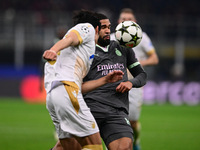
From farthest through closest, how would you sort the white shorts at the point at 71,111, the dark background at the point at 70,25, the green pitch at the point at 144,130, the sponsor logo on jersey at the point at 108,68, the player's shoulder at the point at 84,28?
the dark background at the point at 70,25 < the green pitch at the point at 144,130 < the sponsor logo on jersey at the point at 108,68 < the player's shoulder at the point at 84,28 < the white shorts at the point at 71,111

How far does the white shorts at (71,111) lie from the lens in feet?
11.6

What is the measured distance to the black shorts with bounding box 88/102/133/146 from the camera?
4121mm

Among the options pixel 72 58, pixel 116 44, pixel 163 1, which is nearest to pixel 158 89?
pixel 163 1

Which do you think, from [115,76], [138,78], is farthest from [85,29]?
[138,78]

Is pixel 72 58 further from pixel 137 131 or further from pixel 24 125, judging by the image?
pixel 24 125

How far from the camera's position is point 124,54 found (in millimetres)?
4508

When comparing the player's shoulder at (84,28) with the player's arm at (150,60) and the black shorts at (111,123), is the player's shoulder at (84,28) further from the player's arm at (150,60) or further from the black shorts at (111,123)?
the player's arm at (150,60)

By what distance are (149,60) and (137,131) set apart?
1369 millimetres

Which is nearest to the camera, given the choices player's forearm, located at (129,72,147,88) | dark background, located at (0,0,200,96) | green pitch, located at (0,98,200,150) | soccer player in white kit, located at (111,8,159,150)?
player's forearm, located at (129,72,147,88)

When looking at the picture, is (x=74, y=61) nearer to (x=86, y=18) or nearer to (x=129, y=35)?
(x=86, y=18)

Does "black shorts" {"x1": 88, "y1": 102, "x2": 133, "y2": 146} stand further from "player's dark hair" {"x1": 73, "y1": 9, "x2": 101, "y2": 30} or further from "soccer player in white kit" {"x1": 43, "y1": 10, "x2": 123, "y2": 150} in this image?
"player's dark hair" {"x1": 73, "y1": 9, "x2": 101, "y2": 30}

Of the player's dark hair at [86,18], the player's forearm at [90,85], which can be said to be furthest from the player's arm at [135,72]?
the player's dark hair at [86,18]

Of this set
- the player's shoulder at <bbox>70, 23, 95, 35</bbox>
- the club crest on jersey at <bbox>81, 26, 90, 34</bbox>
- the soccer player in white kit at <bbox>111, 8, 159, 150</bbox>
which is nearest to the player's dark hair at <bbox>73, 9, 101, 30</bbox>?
the player's shoulder at <bbox>70, 23, 95, 35</bbox>

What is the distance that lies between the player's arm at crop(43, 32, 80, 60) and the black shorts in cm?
105
